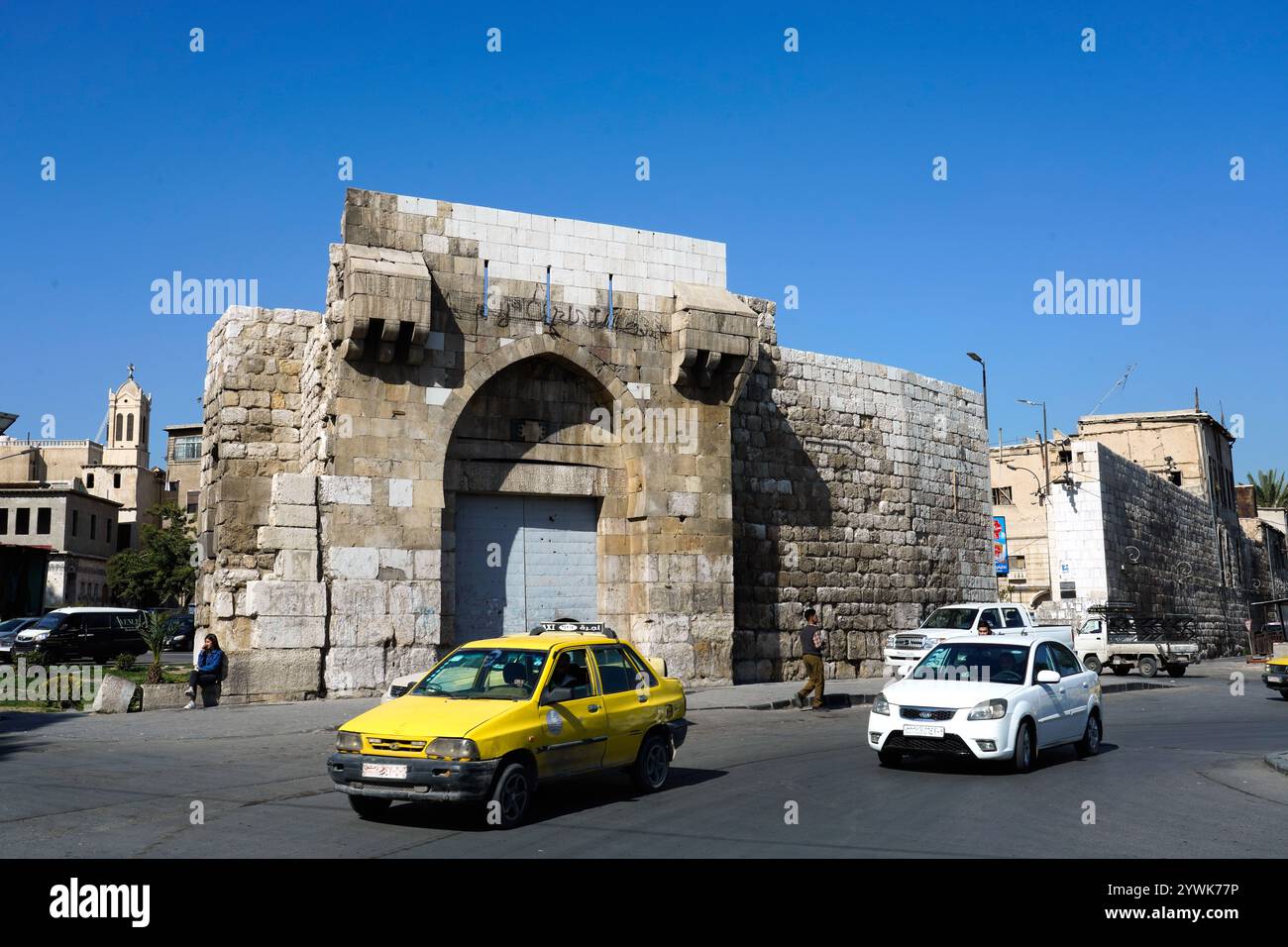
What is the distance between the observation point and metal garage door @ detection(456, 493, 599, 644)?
1884 centimetres

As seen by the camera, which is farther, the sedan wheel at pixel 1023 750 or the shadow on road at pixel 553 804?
the sedan wheel at pixel 1023 750

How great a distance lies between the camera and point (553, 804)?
31.8 ft

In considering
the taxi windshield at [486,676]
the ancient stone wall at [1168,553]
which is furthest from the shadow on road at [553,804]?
the ancient stone wall at [1168,553]

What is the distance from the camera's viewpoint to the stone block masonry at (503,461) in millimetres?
17156

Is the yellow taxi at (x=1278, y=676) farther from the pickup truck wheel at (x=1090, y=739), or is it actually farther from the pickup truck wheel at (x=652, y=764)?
the pickup truck wheel at (x=652, y=764)

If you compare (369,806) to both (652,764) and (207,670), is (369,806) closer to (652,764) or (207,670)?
(652,764)

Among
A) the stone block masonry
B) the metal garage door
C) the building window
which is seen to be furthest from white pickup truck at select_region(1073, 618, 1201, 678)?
the building window

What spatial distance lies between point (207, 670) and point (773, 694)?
9.25m

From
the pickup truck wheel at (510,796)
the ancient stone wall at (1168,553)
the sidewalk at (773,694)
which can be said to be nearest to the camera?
the pickup truck wheel at (510,796)

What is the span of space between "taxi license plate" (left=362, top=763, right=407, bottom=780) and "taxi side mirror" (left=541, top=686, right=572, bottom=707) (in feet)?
4.23

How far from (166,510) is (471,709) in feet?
187

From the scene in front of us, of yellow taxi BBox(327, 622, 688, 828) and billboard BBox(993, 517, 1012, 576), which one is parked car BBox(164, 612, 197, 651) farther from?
yellow taxi BBox(327, 622, 688, 828)

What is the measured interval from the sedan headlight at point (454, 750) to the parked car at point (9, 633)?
24.5 metres

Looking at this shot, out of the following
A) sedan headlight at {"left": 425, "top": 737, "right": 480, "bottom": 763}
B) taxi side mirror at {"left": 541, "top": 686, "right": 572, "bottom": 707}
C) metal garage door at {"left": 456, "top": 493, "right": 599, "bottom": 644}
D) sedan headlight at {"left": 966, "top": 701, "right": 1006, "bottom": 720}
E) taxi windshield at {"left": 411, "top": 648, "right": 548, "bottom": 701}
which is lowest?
sedan headlight at {"left": 966, "top": 701, "right": 1006, "bottom": 720}
